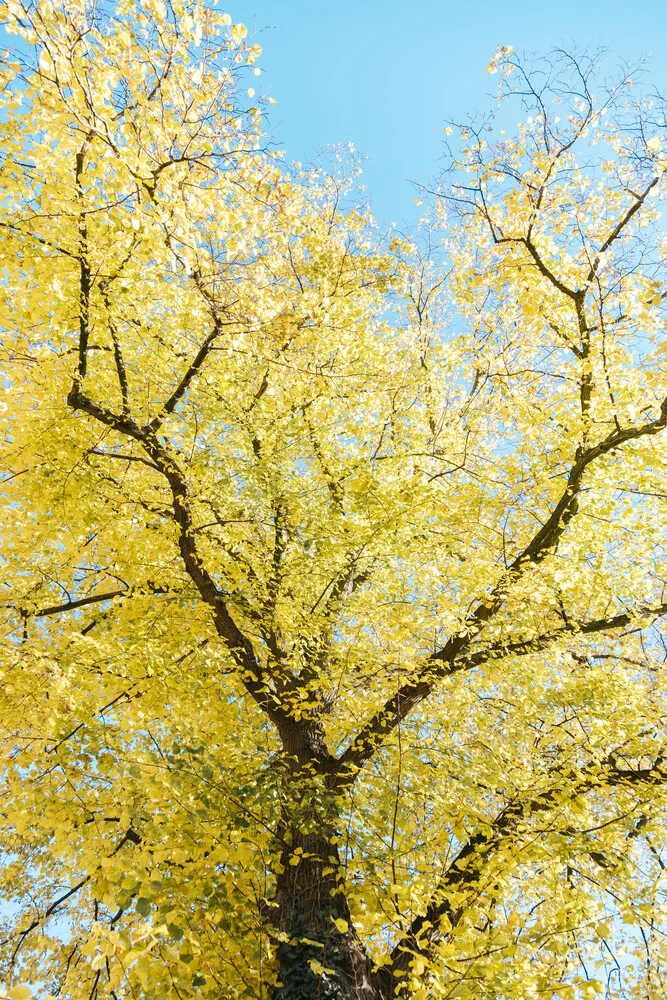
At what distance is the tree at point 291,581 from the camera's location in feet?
14.3

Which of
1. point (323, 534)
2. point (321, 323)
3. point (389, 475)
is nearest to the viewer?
point (323, 534)

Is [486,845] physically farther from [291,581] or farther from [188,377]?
[188,377]

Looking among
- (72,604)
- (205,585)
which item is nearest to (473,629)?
(205,585)

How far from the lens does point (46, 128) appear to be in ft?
16.4

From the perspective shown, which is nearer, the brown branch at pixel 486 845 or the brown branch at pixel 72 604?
the brown branch at pixel 486 845

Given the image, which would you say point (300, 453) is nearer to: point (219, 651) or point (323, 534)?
point (323, 534)

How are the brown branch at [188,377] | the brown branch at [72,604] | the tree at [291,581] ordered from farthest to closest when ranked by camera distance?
the brown branch at [72,604] → the brown branch at [188,377] → the tree at [291,581]

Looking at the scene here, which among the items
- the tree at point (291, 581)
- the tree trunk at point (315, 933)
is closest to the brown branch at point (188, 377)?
the tree at point (291, 581)

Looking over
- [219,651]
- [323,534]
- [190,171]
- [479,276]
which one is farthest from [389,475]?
[190,171]

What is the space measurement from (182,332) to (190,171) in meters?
2.46

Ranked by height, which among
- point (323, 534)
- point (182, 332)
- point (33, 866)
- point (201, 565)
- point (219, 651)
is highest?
point (182, 332)

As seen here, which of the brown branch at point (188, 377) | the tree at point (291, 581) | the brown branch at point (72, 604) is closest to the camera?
the tree at point (291, 581)

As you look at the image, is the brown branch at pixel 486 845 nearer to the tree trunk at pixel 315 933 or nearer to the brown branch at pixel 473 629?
the tree trunk at pixel 315 933

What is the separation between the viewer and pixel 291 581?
6.70m
